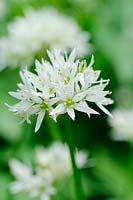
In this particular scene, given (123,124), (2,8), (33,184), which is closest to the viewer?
(33,184)

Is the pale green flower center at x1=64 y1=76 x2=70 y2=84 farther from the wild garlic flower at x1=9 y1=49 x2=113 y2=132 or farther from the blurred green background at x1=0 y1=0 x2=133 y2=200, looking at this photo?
the blurred green background at x1=0 y1=0 x2=133 y2=200

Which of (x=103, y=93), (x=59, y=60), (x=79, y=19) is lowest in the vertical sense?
(x=103, y=93)

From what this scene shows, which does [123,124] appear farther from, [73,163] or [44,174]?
[73,163]

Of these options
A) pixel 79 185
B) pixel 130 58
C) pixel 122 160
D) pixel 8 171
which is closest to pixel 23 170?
pixel 79 185

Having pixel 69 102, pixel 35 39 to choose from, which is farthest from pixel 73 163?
pixel 35 39

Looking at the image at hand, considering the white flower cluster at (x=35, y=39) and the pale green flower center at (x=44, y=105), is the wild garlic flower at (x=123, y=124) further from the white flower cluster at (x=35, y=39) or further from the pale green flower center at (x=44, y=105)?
the pale green flower center at (x=44, y=105)

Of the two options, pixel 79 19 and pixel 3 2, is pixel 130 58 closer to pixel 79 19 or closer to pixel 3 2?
pixel 79 19
